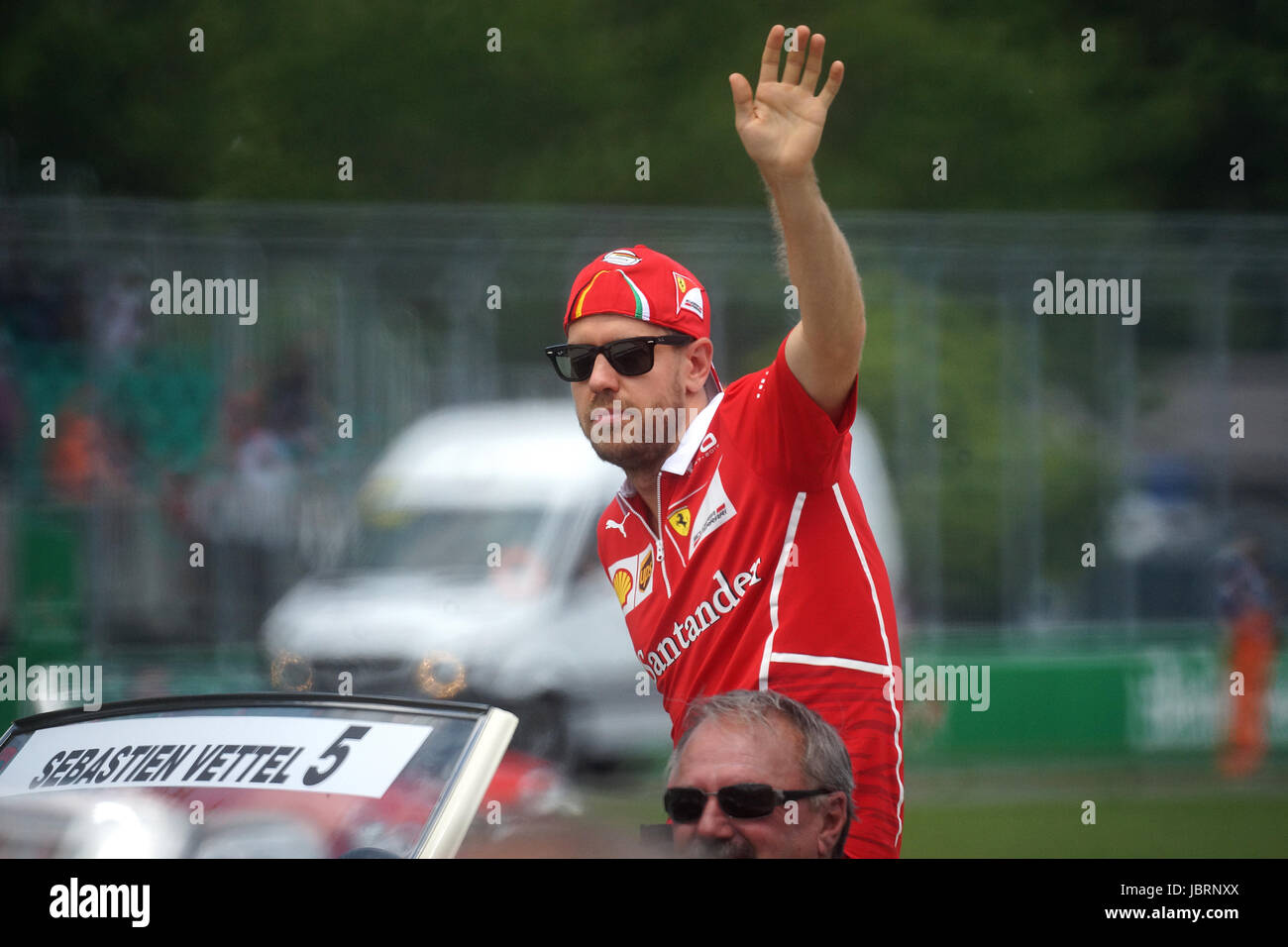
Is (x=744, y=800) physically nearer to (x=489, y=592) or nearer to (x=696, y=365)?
(x=696, y=365)

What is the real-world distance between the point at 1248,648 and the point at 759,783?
26.6ft

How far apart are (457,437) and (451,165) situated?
6.39ft

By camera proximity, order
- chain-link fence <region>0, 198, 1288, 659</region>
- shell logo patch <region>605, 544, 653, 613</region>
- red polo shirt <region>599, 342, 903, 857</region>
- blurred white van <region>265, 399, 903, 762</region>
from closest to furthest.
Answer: red polo shirt <region>599, 342, 903, 857</region>
shell logo patch <region>605, 544, 653, 613</region>
blurred white van <region>265, 399, 903, 762</region>
chain-link fence <region>0, 198, 1288, 659</region>

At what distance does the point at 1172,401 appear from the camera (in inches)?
392

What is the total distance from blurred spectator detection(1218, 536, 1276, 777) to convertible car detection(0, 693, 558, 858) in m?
7.84

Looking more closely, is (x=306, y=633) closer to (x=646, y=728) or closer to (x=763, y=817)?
(x=646, y=728)

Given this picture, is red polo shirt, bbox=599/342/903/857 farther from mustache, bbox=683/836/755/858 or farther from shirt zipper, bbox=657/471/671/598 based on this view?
mustache, bbox=683/836/755/858

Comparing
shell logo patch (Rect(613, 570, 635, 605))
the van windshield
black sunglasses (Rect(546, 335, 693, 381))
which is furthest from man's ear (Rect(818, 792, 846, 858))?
the van windshield

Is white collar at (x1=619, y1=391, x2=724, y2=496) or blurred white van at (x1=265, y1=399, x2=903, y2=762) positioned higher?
white collar at (x1=619, y1=391, x2=724, y2=496)

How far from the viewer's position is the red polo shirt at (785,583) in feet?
7.75

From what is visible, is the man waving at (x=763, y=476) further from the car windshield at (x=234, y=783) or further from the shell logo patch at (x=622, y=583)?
the car windshield at (x=234, y=783)

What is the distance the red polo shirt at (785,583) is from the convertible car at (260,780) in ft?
1.34

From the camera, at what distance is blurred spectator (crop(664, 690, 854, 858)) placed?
81.2 inches

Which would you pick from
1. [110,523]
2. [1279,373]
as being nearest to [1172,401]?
[1279,373]
